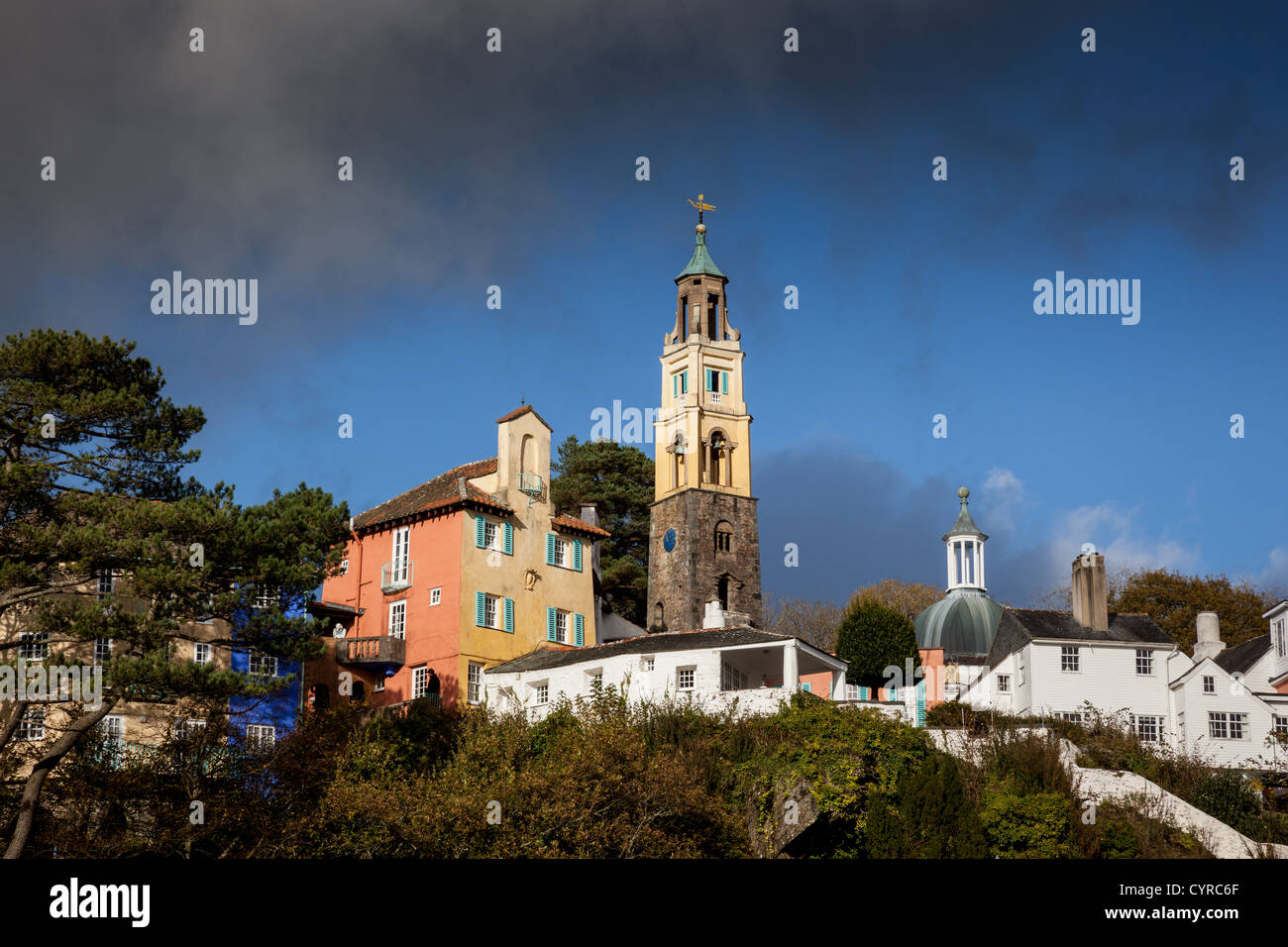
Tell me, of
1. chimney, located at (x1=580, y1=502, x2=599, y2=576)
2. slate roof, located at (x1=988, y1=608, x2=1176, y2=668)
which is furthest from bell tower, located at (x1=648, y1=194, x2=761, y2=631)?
slate roof, located at (x1=988, y1=608, x2=1176, y2=668)

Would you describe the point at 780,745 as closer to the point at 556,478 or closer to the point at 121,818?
the point at 121,818

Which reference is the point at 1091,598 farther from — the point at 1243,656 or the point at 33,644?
the point at 33,644

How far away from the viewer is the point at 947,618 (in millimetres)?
74750

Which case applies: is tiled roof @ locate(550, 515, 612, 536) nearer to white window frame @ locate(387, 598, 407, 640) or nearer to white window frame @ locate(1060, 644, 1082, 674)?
white window frame @ locate(387, 598, 407, 640)

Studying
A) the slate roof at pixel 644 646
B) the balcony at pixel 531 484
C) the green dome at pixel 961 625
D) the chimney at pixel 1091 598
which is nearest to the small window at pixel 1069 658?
the chimney at pixel 1091 598

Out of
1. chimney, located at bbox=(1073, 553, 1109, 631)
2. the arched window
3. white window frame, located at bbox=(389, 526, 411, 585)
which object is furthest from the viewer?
the arched window

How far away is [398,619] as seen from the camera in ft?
199

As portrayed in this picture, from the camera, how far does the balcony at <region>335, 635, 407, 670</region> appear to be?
5828 cm

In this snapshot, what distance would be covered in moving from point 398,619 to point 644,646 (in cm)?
1029

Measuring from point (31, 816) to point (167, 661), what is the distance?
4.77 meters

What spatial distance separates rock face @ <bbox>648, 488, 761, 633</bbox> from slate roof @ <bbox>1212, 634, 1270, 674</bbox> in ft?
67.8

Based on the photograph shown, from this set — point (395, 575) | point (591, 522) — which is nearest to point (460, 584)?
Result: point (395, 575)
